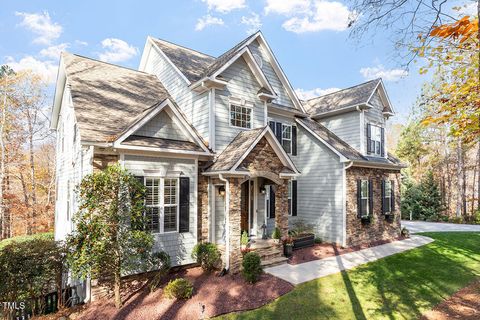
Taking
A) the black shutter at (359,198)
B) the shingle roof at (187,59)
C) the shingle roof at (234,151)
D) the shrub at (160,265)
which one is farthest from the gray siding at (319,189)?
the shrub at (160,265)

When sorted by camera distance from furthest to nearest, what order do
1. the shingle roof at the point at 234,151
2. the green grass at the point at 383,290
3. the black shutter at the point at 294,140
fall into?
the black shutter at the point at 294,140 < the shingle roof at the point at 234,151 < the green grass at the point at 383,290

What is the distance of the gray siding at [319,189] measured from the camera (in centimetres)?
1308

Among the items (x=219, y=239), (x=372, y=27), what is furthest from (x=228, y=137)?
(x=372, y=27)

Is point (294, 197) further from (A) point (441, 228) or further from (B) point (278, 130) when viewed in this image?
(A) point (441, 228)

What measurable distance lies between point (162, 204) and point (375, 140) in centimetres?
1291

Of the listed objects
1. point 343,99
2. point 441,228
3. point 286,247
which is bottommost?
point 441,228

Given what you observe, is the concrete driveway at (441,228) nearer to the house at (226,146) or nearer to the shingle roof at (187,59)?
the house at (226,146)

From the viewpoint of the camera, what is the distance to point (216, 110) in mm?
10547

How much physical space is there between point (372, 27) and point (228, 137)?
6.73m

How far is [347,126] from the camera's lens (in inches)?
603

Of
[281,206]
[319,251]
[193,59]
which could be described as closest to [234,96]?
[193,59]

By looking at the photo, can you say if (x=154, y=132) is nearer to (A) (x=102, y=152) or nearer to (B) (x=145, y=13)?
(A) (x=102, y=152)

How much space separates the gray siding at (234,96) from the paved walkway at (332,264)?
16.6 feet

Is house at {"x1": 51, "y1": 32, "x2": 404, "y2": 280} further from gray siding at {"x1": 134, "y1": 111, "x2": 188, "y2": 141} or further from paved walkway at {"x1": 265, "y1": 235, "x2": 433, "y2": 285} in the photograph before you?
paved walkway at {"x1": 265, "y1": 235, "x2": 433, "y2": 285}
